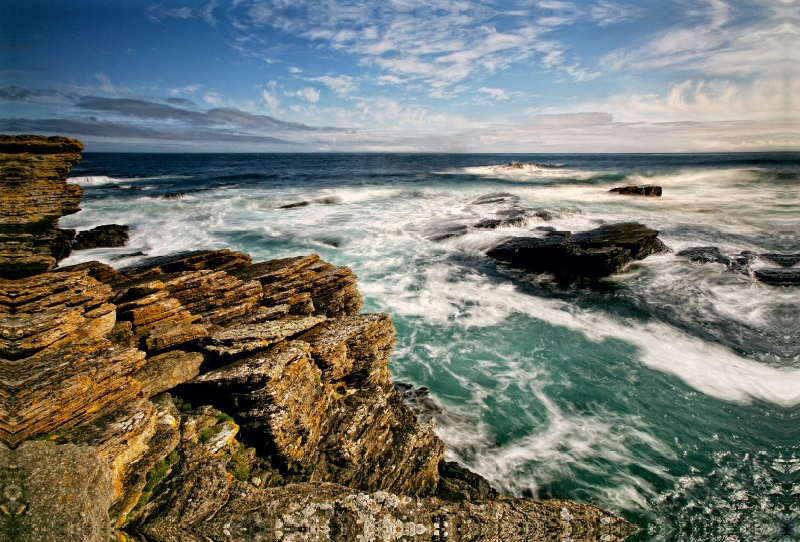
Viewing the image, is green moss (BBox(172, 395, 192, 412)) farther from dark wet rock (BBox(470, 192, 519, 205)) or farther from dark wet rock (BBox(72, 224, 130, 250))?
dark wet rock (BBox(470, 192, 519, 205))

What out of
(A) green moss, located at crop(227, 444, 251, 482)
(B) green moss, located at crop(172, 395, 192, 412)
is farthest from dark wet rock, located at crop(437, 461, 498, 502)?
(B) green moss, located at crop(172, 395, 192, 412)

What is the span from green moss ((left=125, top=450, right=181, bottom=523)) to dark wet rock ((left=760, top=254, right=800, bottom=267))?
28.2m

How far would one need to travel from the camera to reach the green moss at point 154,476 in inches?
176

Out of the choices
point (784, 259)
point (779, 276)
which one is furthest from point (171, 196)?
point (784, 259)

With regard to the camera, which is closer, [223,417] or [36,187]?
[223,417]

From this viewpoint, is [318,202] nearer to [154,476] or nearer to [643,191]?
[643,191]

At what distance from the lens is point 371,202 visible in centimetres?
4425

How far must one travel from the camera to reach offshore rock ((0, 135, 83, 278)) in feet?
31.9

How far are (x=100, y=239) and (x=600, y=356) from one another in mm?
28308

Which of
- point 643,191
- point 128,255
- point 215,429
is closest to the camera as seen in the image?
point 215,429

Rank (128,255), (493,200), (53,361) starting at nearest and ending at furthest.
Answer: (53,361)
(128,255)
(493,200)

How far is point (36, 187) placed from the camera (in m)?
10.5

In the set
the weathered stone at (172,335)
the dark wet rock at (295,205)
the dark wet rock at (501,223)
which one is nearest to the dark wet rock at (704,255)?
the dark wet rock at (501,223)

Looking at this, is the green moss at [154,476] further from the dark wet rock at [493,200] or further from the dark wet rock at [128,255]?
the dark wet rock at [493,200]
